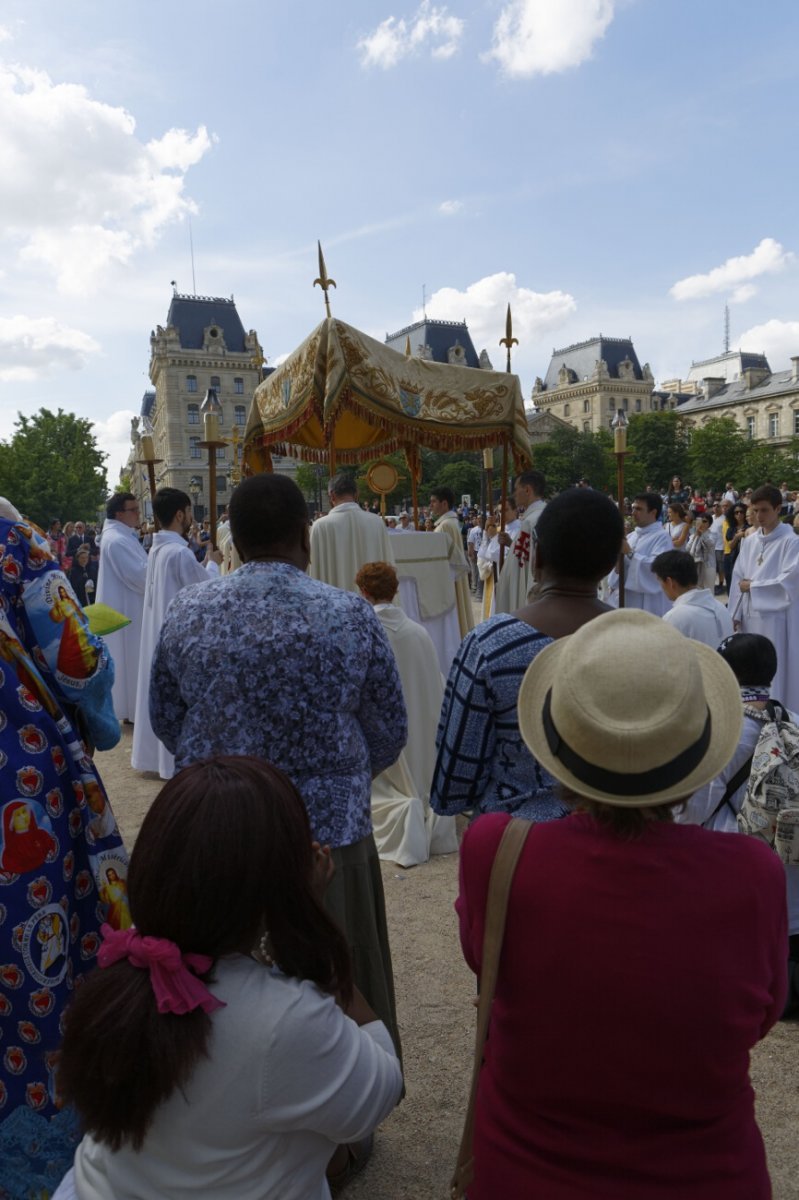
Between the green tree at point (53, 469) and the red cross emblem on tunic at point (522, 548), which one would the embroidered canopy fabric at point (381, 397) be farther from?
the green tree at point (53, 469)

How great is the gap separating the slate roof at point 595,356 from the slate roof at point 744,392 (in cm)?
1229

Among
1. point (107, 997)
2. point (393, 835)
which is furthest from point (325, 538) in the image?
point (107, 997)

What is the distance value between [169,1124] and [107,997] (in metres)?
0.21

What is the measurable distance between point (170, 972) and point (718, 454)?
6897 centimetres

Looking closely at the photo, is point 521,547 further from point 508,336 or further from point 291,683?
point 291,683

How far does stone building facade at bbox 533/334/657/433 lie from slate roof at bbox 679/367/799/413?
6563mm

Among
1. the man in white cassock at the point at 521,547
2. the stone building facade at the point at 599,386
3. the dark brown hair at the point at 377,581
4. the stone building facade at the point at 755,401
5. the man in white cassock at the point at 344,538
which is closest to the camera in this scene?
the dark brown hair at the point at 377,581

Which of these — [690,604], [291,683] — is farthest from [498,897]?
[690,604]

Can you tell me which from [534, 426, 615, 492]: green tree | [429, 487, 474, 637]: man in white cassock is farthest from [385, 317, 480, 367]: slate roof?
[429, 487, 474, 637]: man in white cassock

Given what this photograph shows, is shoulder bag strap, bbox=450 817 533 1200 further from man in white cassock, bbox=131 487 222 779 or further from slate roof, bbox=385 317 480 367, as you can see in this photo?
slate roof, bbox=385 317 480 367

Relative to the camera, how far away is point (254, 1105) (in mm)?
1252

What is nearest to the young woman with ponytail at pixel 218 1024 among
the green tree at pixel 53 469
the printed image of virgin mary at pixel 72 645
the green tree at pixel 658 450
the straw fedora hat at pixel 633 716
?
the straw fedora hat at pixel 633 716

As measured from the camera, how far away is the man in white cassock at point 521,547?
26.3ft

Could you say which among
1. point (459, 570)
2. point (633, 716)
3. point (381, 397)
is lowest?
point (459, 570)
